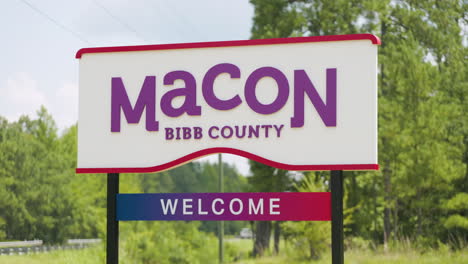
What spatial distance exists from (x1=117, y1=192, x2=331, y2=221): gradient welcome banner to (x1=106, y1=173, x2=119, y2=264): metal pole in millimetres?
122

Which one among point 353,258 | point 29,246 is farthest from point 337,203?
point 29,246

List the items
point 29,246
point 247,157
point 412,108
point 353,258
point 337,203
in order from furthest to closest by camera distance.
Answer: point 29,246
point 412,108
point 353,258
point 247,157
point 337,203

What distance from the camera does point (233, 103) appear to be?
29.3 feet

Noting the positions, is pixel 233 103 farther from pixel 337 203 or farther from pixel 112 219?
pixel 112 219

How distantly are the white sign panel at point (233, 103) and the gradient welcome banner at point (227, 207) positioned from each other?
445 millimetres

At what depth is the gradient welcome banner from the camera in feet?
28.5

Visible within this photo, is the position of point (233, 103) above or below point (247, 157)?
above

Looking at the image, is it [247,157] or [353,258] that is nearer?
[247,157]

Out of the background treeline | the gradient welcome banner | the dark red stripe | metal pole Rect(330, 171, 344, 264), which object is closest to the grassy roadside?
the background treeline

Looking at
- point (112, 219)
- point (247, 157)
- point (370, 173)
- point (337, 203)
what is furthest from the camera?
point (370, 173)

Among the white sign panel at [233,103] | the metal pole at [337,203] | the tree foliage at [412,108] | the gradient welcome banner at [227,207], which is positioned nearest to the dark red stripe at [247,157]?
the white sign panel at [233,103]

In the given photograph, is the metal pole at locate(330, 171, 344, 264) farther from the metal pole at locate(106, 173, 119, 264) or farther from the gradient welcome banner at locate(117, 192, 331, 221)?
the metal pole at locate(106, 173, 119, 264)

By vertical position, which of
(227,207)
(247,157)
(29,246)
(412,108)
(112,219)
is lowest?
(29,246)

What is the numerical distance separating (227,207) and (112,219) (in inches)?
69.8
